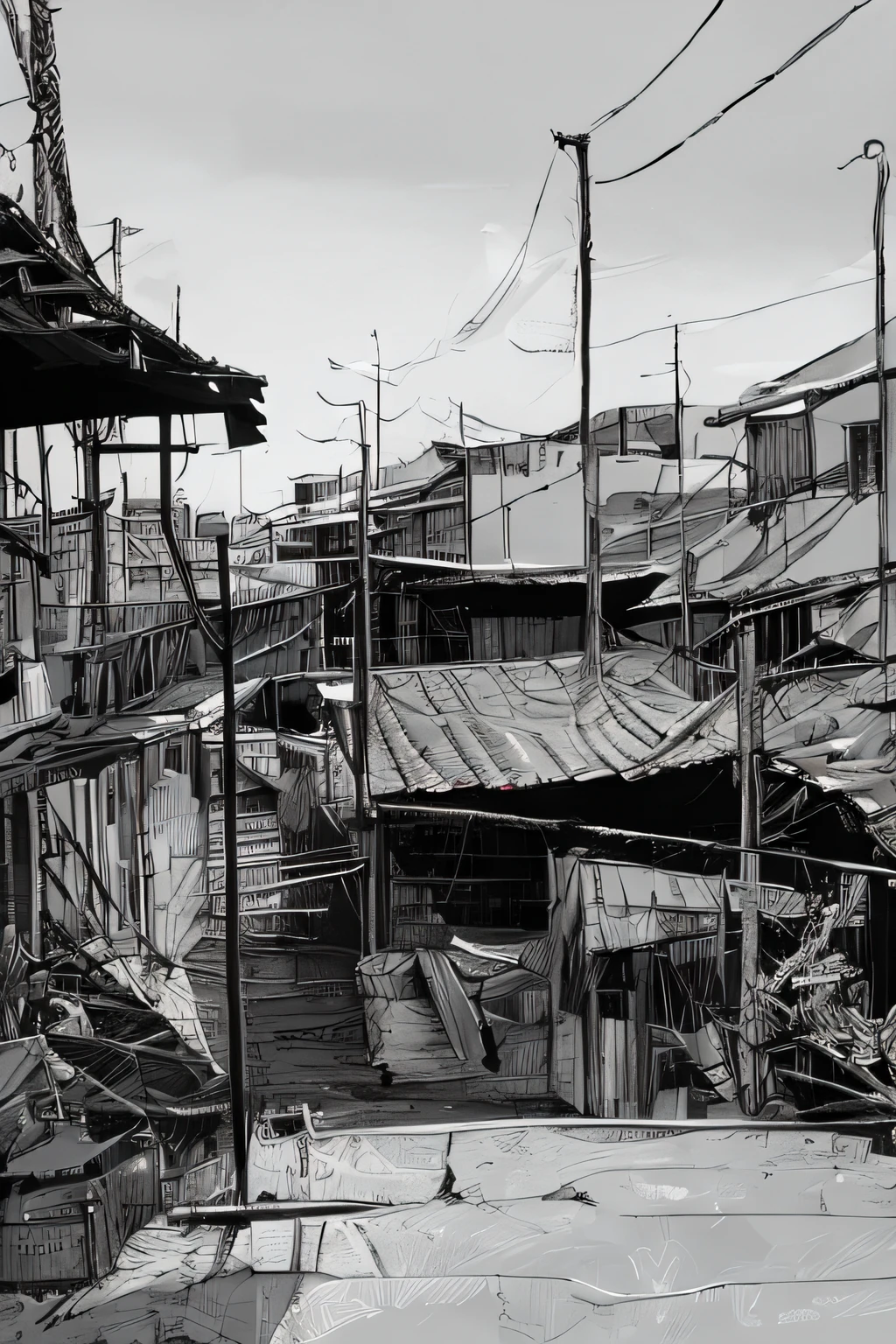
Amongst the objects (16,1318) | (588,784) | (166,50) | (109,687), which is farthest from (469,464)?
(16,1318)

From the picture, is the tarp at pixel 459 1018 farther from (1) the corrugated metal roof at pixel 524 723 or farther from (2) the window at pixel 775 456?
(2) the window at pixel 775 456

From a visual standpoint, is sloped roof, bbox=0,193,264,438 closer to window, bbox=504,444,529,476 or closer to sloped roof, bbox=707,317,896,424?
window, bbox=504,444,529,476

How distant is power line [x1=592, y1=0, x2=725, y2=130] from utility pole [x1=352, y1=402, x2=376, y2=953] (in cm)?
60

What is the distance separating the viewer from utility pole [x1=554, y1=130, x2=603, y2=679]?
1312 mm

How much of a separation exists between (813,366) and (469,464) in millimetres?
601

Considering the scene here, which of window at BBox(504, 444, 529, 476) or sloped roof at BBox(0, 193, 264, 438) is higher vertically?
sloped roof at BBox(0, 193, 264, 438)

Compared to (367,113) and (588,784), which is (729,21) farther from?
(588,784)

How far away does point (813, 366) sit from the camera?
1346 millimetres

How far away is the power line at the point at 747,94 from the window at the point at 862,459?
55 cm

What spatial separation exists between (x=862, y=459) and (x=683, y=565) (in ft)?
1.16

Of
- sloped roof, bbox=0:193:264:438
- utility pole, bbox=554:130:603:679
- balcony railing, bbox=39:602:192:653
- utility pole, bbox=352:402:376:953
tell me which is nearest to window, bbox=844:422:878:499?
utility pole, bbox=554:130:603:679

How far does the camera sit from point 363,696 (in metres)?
1.33

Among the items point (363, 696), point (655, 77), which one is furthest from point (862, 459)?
point (363, 696)

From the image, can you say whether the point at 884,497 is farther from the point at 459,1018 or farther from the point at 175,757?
the point at 175,757
